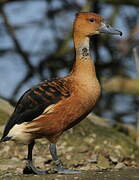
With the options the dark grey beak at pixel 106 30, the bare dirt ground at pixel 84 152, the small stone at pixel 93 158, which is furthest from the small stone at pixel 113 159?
the dark grey beak at pixel 106 30

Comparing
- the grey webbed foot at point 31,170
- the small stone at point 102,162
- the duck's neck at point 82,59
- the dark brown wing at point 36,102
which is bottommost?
the grey webbed foot at point 31,170

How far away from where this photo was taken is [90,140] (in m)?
7.26

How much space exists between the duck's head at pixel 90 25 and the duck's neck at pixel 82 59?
6cm

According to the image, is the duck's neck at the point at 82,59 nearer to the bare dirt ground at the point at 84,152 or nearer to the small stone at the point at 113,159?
the bare dirt ground at the point at 84,152

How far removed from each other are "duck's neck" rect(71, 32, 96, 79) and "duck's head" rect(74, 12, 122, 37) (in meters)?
0.06

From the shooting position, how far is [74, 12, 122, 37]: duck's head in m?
5.57

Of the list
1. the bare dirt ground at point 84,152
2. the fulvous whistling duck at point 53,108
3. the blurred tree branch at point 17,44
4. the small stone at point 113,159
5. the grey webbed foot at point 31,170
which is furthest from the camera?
the blurred tree branch at point 17,44

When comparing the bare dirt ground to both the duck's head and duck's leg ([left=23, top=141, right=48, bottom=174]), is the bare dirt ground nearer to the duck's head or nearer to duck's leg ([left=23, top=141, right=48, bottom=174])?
duck's leg ([left=23, top=141, right=48, bottom=174])

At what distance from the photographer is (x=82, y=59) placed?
18.2 feet

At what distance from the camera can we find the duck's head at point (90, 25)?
5570 millimetres

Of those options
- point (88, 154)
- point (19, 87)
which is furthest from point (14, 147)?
point (19, 87)

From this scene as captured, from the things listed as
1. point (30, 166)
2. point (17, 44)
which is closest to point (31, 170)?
point (30, 166)

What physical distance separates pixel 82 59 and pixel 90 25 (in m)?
0.33

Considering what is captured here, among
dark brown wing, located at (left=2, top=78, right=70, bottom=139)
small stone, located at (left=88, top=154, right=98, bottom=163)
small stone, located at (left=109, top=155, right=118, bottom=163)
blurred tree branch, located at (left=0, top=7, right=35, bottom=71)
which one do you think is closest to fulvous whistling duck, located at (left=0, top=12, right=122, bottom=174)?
dark brown wing, located at (left=2, top=78, right=70, bottom=139)
